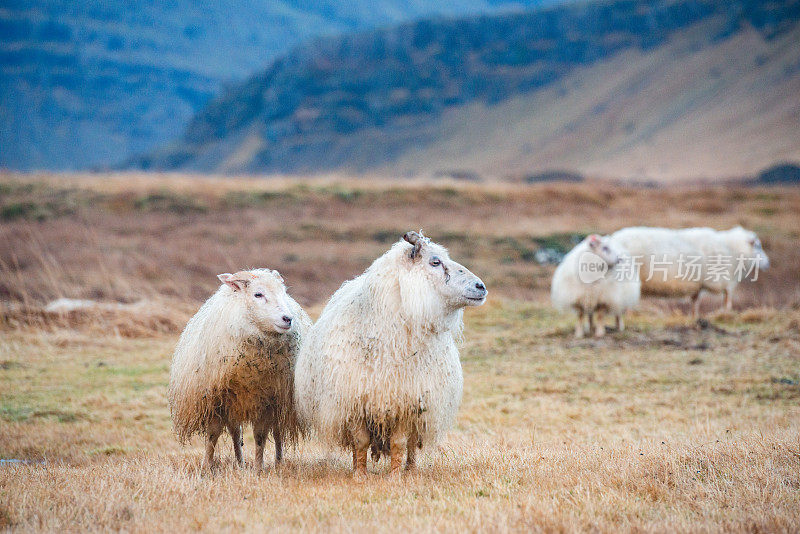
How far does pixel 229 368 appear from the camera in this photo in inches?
300

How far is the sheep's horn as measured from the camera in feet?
22.8

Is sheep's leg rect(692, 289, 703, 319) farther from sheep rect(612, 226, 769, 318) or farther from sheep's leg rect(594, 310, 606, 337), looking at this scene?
sheep's leg rect(594, 310, 606, 337)

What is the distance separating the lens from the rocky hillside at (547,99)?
118 m

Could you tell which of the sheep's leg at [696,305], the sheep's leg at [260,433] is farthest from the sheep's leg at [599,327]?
the sheep's leg at [260,433]

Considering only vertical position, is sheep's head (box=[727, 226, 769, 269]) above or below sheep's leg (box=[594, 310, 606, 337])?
above

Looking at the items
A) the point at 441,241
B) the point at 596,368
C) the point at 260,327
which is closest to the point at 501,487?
the point at 260,327

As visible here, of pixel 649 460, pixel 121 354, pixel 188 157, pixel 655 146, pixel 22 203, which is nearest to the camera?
pixel 649 460

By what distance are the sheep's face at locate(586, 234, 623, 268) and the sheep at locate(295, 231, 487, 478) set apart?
29.1 ft

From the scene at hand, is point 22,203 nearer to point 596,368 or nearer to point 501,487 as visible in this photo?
point 596,368

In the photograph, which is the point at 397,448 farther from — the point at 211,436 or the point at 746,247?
the point at 746,247

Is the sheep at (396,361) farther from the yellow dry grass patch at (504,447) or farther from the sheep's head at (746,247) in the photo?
the sheep's head at (746,247)

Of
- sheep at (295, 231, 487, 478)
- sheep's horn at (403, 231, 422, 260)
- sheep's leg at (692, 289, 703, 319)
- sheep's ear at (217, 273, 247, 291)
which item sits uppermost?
sheep's horn at (403, 231, 422, 260)

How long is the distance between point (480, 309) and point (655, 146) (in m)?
110

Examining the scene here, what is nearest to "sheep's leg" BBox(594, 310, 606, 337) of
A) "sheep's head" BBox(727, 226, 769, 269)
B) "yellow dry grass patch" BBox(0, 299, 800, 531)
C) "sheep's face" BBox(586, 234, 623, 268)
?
"yellow dry grass patch" BBox(0, 299, 800, 531)
